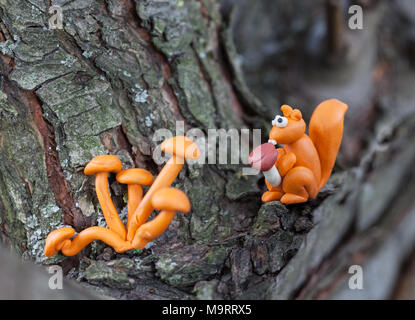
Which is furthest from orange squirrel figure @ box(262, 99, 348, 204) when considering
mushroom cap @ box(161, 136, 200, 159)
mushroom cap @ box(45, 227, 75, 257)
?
mushroom cap @ box(45, 227, 75, 257)

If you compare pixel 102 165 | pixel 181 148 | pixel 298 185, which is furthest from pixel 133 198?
pixel 298 185

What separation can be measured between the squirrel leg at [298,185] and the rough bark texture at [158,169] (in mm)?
57

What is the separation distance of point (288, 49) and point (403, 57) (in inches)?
36.3

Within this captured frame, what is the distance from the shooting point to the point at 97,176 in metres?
1.44

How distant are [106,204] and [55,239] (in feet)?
0.71

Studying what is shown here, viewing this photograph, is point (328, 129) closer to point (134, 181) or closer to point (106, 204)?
point (134, 181)

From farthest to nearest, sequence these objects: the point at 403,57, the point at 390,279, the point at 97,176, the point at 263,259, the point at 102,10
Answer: the point at 403,57
the point at 390,279
the point at 102,10
the point at 97,176
the point at 263,259

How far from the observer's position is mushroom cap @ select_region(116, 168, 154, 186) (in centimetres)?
141

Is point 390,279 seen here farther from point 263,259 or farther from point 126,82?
point 126,82

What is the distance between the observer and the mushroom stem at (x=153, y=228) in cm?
130

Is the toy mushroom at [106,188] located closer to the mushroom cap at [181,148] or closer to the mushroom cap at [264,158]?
the mushroom cap at [181,148]

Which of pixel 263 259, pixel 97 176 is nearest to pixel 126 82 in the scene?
pixel 97 176

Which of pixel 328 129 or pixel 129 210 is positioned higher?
pixel 328 129

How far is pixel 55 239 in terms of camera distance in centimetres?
130
